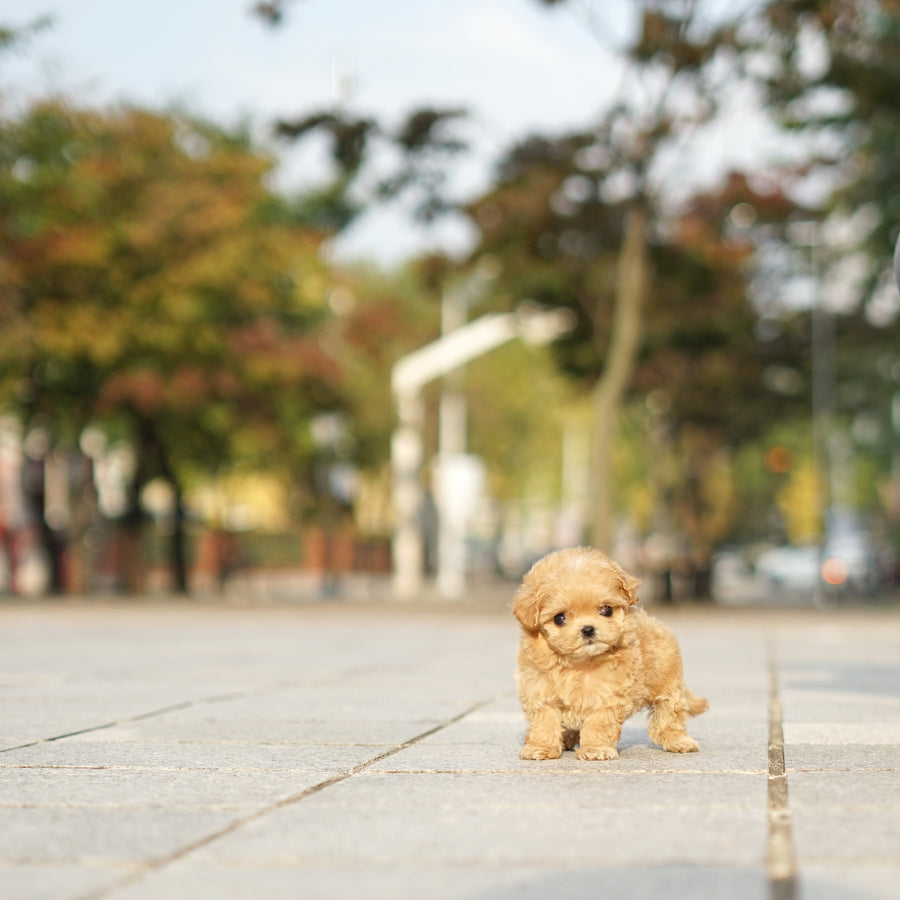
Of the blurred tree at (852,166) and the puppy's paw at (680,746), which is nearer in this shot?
the puppy's paw at (680,746)

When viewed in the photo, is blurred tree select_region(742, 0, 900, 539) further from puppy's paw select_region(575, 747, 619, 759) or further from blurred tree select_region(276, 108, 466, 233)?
puppy's paw select_region(575, 747, 619, 759)

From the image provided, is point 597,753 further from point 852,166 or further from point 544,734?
point 852,166

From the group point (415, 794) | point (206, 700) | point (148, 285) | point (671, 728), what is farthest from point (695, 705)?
point (148, 285)

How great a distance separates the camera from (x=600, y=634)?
657 cm

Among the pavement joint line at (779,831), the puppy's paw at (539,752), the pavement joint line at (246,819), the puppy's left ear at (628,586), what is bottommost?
the pavement joint line at (779,831)

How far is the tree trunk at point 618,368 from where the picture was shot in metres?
26.8

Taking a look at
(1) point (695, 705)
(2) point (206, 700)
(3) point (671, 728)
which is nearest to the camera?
(3) point (671, 728)

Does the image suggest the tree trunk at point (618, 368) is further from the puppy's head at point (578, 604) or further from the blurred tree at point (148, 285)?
Result: the puppy's head at point (578, 604)

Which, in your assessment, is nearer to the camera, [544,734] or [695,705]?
[544,734]

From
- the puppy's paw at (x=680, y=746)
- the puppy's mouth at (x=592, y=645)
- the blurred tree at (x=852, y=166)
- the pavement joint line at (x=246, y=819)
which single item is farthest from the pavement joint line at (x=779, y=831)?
the blurred tree at (x=852, y=166)

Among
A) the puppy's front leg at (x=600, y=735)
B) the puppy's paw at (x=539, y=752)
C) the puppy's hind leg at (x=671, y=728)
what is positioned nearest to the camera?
the puppy's front leg at (x=600, y=735)

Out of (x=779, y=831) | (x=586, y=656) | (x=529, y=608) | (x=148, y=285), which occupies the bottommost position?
(x=779, y=831)

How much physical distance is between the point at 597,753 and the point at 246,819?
6.24 ft

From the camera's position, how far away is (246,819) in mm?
5531
